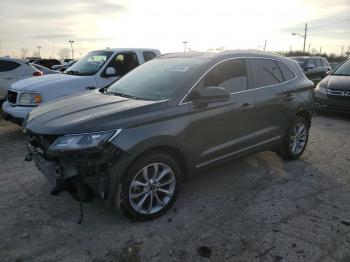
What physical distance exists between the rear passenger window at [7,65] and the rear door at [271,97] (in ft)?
26.3

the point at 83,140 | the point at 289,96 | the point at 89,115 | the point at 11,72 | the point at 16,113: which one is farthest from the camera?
the point at 11,72

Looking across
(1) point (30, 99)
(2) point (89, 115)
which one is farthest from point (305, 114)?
(1) point (30, 99)

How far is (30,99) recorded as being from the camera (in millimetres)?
7086

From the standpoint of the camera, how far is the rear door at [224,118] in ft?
14.0

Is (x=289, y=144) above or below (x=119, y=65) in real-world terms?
below

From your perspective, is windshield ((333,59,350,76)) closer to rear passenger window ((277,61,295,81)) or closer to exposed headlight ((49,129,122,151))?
rear passenger window ((277,61,295,81))

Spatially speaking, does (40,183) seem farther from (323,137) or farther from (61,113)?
(323,137)

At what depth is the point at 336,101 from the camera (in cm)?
964

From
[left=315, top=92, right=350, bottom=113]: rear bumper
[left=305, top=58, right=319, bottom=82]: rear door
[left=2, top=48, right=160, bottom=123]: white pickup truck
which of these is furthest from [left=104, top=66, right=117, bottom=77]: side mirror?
[left=305, top=58, right=319, bottom=82]: rear door

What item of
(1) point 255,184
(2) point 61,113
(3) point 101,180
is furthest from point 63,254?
(1) point 255,184

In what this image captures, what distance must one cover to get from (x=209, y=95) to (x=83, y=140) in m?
1.52

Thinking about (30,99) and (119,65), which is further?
(119,65)

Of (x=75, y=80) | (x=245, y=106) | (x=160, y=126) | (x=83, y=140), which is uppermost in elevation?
(x=75, y=80)

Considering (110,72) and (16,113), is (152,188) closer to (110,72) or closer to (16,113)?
(16,113)
